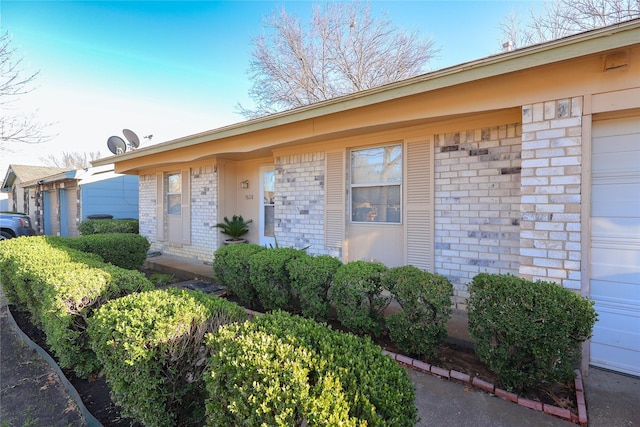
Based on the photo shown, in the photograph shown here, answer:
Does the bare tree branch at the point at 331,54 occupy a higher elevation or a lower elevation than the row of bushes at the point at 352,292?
higher

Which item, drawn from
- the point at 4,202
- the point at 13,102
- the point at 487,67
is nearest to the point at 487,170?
the point at 487,67

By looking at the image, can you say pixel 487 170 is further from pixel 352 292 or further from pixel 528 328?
pixel 352 292

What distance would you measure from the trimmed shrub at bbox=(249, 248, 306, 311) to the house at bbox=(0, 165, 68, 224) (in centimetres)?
1686

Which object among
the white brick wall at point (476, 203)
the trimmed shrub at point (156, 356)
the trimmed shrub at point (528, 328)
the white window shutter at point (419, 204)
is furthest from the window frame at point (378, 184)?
the trimmed shrub at point (156, 356)

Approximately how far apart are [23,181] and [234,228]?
16.1 m

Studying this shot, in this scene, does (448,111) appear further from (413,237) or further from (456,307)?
(456,307)

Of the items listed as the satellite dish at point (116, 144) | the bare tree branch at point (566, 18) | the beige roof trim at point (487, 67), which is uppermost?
the bare tree branch at point (566, 18)

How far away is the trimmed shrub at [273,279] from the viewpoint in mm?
3984

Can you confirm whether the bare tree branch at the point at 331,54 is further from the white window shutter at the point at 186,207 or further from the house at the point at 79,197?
the house at the point at 79,197

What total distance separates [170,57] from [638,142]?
407 inches

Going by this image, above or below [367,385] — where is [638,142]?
above

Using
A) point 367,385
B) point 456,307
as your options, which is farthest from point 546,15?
point 367,385

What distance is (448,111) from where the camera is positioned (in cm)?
361

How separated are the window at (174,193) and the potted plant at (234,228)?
76.6 inches
